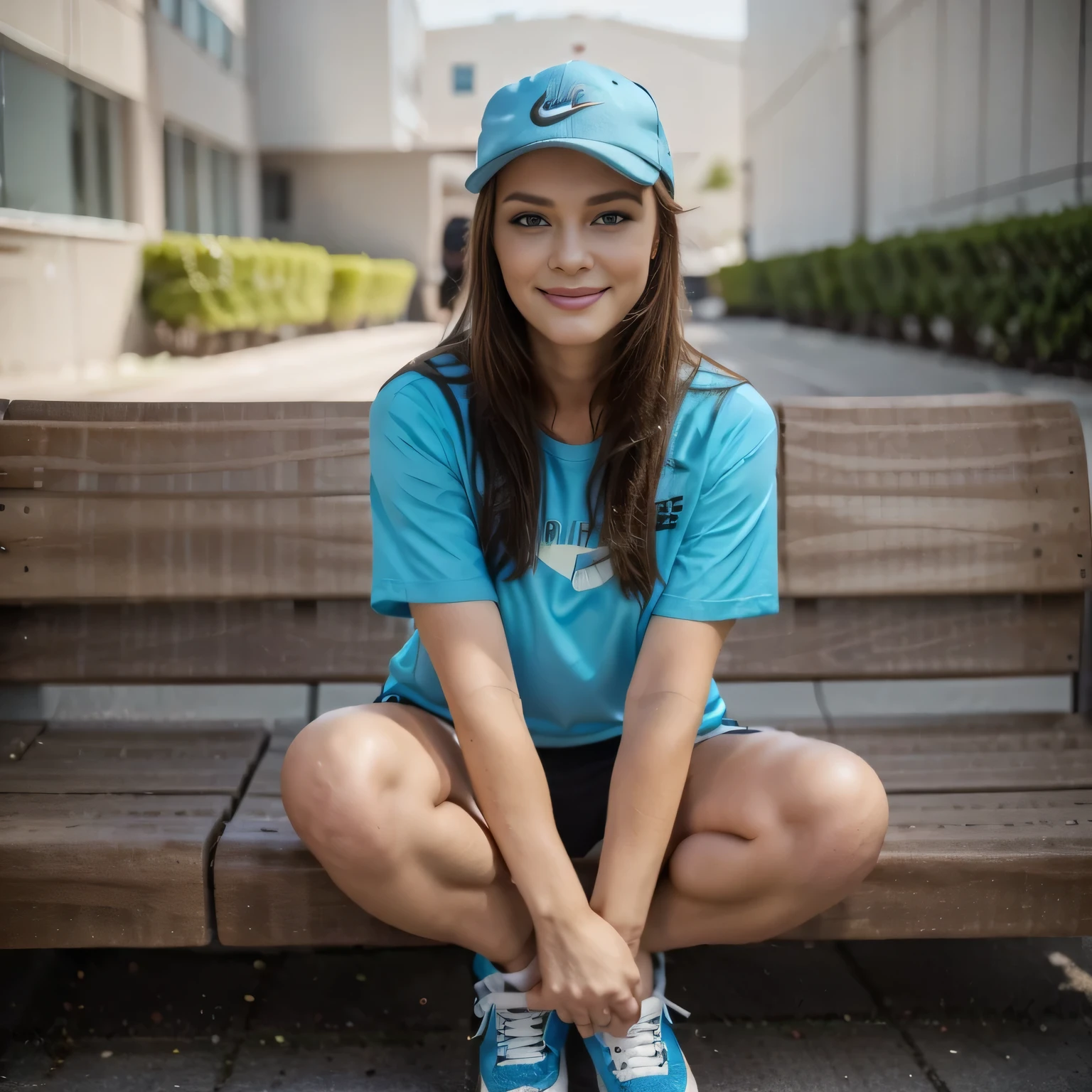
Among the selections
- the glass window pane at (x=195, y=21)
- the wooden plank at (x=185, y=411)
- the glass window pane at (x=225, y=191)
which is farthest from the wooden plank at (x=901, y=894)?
the glass window pane at (x=225, y=191)

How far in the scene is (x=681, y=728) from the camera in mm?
1719

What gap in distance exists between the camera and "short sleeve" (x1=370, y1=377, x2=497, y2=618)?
1783mm

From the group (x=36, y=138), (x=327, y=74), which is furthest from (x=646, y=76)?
(x=36, y=138)

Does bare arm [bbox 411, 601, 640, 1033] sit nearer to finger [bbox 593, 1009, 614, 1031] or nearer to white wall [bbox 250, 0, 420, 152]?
finger [bbox 593, 1009, 614, 1031]

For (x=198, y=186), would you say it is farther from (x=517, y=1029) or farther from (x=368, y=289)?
(x=517, y=1029)

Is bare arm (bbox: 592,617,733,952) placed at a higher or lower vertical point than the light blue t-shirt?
lower

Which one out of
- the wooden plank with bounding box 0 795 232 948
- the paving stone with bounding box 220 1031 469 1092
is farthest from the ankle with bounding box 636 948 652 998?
the wooden plank with bounding box 0 795 232 948

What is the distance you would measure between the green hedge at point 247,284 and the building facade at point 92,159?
312 mm

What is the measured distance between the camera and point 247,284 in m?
14.1

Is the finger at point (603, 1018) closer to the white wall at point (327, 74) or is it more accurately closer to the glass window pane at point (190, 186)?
the glass window pane at point (190, 186)

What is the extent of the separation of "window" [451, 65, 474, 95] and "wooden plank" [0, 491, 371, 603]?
28457mm

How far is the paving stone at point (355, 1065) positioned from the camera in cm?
187

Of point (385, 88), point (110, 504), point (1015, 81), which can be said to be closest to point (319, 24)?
point (385, 88)

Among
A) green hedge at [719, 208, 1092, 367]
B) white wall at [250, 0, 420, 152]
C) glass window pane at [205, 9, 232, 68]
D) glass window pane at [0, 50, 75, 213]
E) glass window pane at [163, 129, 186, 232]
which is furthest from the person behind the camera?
white wall at [250, 0, 420, 152]
